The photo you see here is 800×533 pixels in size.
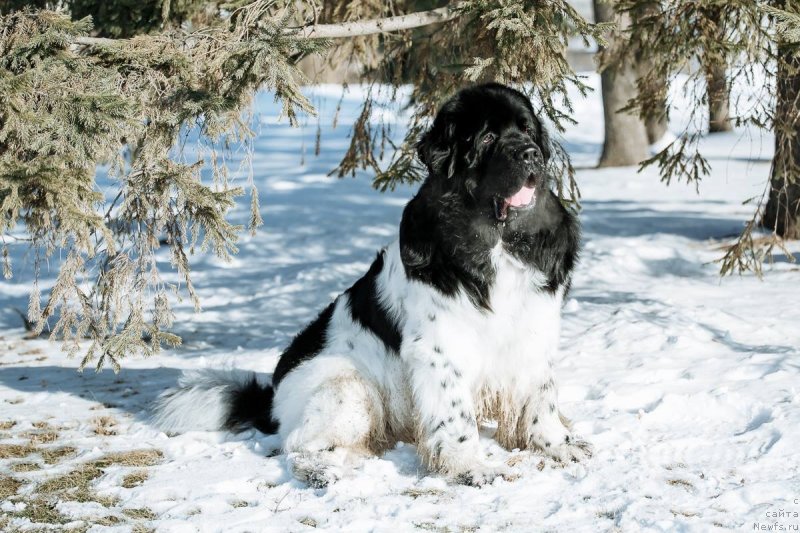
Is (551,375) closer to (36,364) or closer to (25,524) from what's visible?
(25,524)

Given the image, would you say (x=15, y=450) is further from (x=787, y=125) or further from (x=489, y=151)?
(x=787, y=125)

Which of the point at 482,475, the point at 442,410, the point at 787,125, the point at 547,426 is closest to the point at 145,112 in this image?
the point at 442,410

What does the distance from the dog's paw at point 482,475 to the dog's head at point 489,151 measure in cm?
117

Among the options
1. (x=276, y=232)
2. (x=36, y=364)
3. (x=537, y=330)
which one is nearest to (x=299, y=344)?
(x=537, y=330)

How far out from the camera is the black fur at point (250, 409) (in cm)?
490

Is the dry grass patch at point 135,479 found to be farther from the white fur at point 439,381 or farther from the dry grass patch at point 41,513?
the white fur at point 439,381

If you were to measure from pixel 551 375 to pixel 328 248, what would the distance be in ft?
22.6

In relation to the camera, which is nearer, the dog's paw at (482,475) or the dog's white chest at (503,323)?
the dog's paw at (482,475)

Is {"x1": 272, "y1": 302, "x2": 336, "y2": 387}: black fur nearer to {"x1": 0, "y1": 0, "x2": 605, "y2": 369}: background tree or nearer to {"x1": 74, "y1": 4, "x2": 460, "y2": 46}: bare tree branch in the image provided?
{"x1": 0, "y1": 0, "x2": 605, "y2": 369}: background tree

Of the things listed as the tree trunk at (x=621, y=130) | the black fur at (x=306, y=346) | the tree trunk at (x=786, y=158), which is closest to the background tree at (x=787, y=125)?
the tree trunk at (x=786, y=158)

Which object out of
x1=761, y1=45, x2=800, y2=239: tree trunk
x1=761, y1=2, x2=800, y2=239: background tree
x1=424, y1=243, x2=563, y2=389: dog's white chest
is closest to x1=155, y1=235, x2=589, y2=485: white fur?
x1=424, y1=243, x2=563, y2=389: dog's white chest

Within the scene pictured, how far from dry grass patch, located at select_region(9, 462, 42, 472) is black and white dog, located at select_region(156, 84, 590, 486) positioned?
48.9 inches

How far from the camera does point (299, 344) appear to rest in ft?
15.9

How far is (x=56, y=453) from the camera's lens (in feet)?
15.3
